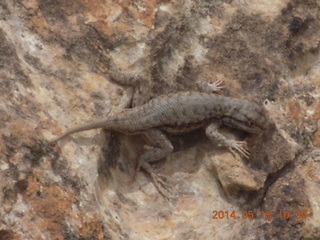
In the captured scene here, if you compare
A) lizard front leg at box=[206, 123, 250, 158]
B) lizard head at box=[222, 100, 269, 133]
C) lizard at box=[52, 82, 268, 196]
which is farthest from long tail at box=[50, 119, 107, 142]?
lizard head at box=[222, 100, 269, 133]

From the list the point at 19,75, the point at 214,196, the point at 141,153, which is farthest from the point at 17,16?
the point at 214,196

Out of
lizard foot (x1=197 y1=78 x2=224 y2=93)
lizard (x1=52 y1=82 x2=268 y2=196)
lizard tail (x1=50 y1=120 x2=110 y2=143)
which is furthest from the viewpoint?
lizard foot (x1=197 y1=78 x2=224 y2=93)

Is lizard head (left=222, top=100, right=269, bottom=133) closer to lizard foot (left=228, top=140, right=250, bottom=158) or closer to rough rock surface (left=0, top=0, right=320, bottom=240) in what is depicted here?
rough rock surface (left=0, top=0, right=320, bottom=240)

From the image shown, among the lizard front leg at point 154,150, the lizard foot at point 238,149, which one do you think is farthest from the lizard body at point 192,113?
the lizard foot at point 238,149

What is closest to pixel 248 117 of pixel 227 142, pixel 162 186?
pixel 227 142

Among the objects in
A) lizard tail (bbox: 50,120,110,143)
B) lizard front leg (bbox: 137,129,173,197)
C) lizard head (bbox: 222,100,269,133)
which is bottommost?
lizard front leg (bbox: 137,129,173,197)
